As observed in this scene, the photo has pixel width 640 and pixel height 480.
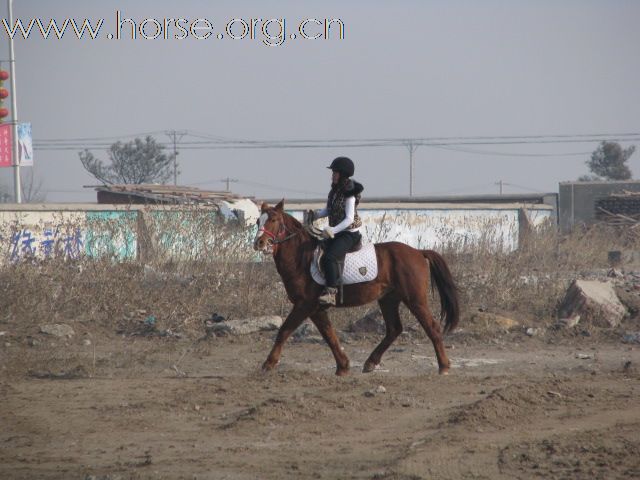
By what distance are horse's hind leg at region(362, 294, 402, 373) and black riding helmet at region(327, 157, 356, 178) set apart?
1.65 metres

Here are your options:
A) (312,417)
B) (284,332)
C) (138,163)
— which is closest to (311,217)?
(284,332)

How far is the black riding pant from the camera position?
37.1 ft

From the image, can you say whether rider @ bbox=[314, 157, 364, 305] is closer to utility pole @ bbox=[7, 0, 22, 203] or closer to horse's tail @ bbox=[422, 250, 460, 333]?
horse's tail @ bbox=[422, 250, 460, 333]

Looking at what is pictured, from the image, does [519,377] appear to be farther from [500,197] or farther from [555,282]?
[500,197]

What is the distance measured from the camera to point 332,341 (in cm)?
1149

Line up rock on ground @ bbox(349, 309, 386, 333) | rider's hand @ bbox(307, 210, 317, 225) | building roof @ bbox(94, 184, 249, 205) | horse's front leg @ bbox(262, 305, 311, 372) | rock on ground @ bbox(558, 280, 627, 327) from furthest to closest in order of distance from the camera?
building roof @ bbox(94, 184, 249, 205)
rock on ground @ bbox(558, 280, 627, 327)
rock on ground @ bbox(349, 309, 386, 333)
rider's hand @ bbox(307, 210, 317, 225)
horse's front leg @ bbox(262, 305, 311, 372)

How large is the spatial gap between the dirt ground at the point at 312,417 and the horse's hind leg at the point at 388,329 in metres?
0.33

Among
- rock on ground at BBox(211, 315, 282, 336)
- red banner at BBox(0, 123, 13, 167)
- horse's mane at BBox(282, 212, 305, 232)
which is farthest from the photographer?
red banner at BBox(0, 123, 13, 167)

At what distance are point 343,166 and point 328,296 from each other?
5.03 ft

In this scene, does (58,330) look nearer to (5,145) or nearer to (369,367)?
(369,367)

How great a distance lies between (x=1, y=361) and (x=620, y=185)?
3980cm

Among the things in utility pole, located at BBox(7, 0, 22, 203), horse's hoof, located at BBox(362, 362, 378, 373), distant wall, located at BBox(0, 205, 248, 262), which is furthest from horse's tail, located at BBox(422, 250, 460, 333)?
utility pole, located at BBox(7, 0, 22, 203)

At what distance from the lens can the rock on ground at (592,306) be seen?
15.4 metres

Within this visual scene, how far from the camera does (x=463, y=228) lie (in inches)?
1097
